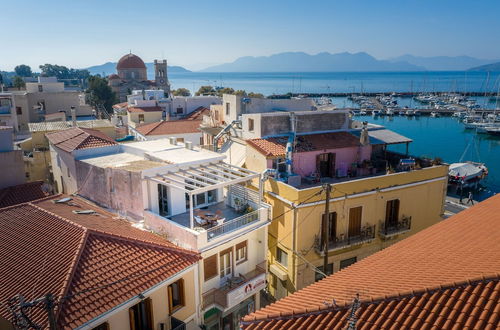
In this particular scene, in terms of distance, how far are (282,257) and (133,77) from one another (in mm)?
82395

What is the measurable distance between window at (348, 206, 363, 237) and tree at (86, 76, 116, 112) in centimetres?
6328

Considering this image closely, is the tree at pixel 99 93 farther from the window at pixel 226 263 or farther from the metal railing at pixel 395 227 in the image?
the window at pixel 226 263

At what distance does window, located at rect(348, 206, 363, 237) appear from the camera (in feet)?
66.0

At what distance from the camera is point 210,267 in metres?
15.2

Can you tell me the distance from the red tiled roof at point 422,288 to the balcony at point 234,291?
539cm

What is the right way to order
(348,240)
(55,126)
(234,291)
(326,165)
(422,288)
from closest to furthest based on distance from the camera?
(422,288)
(234,291)
(348,240)
(326,165)
(55,126)

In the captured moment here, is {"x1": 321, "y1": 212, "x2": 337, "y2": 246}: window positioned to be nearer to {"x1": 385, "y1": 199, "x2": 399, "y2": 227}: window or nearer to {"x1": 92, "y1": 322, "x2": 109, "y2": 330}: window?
{"x1": 385, "y1": 199, "x2": 399, "y2": 227}: window

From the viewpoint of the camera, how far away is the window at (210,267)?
1496 cm

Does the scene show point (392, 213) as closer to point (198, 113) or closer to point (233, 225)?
point (233, 225)

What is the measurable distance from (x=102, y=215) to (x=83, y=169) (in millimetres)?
3702

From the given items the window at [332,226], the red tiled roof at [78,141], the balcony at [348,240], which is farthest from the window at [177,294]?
the red tiled roof at [78,141]

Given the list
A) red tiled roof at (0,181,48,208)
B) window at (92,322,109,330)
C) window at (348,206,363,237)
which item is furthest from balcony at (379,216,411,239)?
red tiled roof at (0,181,48,208)

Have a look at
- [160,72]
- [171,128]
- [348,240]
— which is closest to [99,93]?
[160,72]

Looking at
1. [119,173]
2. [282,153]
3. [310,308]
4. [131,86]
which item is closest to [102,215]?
[119,173]
